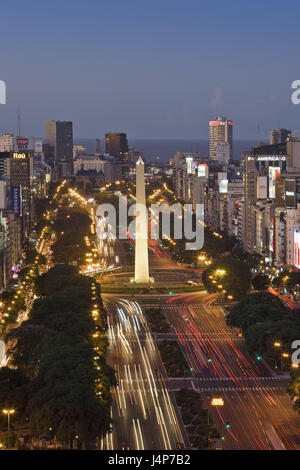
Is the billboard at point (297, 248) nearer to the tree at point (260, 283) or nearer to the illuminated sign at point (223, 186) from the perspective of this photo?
the tree at point (260, 283)

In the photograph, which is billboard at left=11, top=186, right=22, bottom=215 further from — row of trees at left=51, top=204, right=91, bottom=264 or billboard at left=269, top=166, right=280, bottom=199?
billboard at left=269, top=166, right=280, bottom=199

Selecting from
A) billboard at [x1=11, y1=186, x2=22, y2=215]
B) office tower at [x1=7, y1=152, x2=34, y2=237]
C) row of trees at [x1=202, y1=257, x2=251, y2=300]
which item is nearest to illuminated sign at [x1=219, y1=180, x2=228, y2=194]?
office tower at [x1=7, y1=152, x2=34, y2=237]

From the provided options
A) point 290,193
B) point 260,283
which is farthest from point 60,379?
point 290,193

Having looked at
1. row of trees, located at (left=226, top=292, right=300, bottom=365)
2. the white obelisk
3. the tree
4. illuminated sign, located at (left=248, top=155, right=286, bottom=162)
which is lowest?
the tree

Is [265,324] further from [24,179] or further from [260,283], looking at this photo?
[24,179]

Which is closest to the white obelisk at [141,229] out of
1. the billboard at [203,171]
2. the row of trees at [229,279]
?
the row of trees at [229,279]
